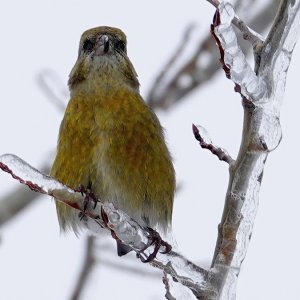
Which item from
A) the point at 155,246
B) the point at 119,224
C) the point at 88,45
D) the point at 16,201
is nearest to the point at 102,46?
the point at 88,45

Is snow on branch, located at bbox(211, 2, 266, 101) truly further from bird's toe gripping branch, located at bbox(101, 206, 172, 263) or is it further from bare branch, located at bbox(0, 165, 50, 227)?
bare branch, located at bbox(0, 165, 50, 227)

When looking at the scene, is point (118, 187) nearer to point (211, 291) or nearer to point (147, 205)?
A: point (147, 205)

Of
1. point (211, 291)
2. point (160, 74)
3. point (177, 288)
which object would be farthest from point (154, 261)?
point (160, 74)

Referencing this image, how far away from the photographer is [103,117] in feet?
13.1

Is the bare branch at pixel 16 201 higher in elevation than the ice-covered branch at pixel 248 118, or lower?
higher

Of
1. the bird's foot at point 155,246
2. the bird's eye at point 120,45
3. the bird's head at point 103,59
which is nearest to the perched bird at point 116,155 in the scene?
the bird's head at point 103,59

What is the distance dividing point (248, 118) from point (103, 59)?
2545 millimetres

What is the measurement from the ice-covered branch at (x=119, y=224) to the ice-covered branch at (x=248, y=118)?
93mm

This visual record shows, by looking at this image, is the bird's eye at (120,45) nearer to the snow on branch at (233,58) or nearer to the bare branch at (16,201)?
the bare branch at (16,201)

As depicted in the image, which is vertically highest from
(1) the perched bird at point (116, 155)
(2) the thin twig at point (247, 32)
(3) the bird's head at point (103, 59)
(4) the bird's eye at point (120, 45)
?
(4) the bird's eye at point (120, 45)

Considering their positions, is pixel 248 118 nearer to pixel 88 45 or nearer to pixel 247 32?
pixel 247 32

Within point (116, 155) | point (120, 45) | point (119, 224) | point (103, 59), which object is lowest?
point (119, 224)

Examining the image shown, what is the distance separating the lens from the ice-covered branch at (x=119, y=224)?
2.42 m

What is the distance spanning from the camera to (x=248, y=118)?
2.21 metres
